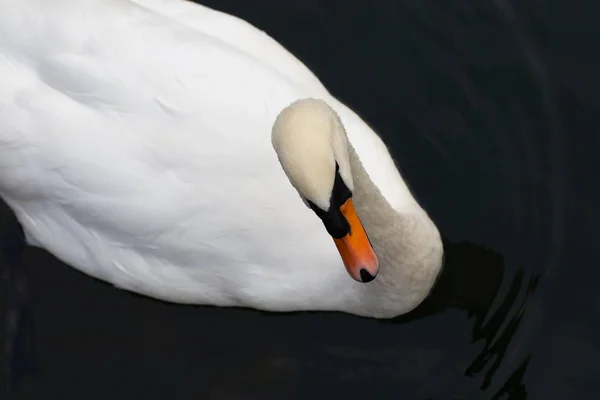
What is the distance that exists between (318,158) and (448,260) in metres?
1.94

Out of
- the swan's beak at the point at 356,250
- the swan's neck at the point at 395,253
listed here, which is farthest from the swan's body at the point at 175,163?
the swan's beak at the point at 356,250

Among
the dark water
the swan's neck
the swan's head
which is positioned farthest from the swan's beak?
the dark water

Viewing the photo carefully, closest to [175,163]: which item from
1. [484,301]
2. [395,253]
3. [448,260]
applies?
[395,253]

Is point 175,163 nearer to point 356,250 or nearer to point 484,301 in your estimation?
point 356,250

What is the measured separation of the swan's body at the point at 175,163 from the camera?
3580 millimetres

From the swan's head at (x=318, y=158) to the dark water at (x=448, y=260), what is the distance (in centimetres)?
147

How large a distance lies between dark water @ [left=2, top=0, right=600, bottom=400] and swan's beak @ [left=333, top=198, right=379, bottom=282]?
1.21m

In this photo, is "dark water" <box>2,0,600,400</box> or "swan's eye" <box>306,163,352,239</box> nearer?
"swan's eye" <box>306,163,352,239</box>

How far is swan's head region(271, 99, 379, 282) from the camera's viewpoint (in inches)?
108

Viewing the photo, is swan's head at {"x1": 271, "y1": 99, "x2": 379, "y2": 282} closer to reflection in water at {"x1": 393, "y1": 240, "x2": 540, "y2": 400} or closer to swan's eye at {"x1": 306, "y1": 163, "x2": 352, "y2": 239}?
swan's eye at {"x1": 306, "y1": 163, "x2": 352, "y2": 239}

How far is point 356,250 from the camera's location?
3135 millimetres

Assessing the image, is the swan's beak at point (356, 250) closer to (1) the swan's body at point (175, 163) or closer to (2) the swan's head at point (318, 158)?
(2) the swan's head at point (318, 158)

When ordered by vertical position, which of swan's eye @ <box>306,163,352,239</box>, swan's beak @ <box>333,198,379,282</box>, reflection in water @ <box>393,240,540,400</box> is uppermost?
swan's eye @ <box>306,163,352,239</box>

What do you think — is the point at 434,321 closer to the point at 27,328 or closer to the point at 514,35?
the point at 514,35
